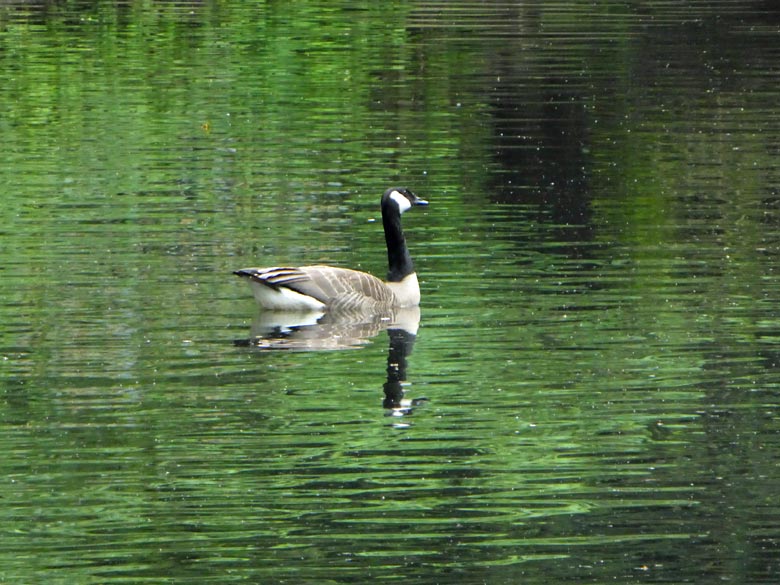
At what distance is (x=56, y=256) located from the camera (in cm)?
1680

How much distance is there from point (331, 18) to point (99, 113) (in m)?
16.8

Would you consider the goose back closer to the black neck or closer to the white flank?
the white flank

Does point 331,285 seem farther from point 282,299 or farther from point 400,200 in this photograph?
point 400,200

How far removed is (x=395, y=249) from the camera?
1575 centimetres

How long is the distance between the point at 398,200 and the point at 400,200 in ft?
0.12

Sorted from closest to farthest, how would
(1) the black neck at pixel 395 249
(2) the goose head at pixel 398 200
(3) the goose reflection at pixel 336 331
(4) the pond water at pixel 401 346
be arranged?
(4) the pond water at pixel 401 346, (3) the goose reflection at pixel 336 331, (1) the black neck at pixel 395 249, (2) the goose head at pixel 398 200

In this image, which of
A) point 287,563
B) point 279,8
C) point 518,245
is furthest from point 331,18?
point 287,563

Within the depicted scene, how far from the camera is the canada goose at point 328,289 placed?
14742 mm

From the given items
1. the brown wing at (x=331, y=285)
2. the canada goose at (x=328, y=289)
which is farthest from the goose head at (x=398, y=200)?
the brown wing at (x=331, y=285)

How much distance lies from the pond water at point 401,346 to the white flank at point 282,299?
0.18 metres

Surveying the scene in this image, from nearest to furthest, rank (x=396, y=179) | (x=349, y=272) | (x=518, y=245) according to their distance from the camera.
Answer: (x=349, y=272) < (x=518, y=245) < (x=396, y=179)

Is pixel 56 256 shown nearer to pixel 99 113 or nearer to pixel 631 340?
pixel 631 340

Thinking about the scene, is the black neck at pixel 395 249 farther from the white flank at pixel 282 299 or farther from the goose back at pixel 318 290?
the white flank at pixel 282 299

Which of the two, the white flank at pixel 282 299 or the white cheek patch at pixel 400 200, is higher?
the white cheek patch at pixel 400 200
